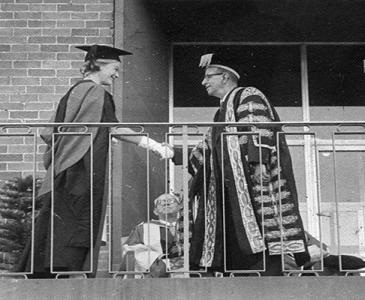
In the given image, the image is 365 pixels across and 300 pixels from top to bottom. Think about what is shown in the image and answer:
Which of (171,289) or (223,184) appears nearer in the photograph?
(171,289)

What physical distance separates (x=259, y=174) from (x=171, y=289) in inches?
40.3

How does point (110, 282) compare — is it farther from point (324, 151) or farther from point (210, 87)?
point (324, 151)

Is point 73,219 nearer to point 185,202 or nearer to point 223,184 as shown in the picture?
point 185,202

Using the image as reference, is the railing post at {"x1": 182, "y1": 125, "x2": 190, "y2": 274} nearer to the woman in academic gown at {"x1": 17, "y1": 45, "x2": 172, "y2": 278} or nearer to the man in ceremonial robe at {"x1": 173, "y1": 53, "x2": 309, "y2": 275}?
the woman in academic gown at {"x1": 17, "y1": 45, "x2": 172, "y2": 278}

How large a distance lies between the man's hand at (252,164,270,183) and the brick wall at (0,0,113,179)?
7.42 feet

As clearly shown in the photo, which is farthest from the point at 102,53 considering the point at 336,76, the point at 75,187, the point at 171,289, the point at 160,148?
the point at 336,76

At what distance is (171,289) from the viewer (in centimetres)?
762

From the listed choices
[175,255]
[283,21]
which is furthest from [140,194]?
[283,21]

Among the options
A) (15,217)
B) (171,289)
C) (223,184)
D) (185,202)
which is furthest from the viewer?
(15,217)

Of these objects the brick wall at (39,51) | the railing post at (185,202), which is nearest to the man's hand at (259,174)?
the railing post at (185,202)

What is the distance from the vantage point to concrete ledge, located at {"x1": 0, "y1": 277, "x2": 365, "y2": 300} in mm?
7613

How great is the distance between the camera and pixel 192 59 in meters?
10.8

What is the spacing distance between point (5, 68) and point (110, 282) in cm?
289

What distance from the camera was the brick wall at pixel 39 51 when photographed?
32.0 ft
